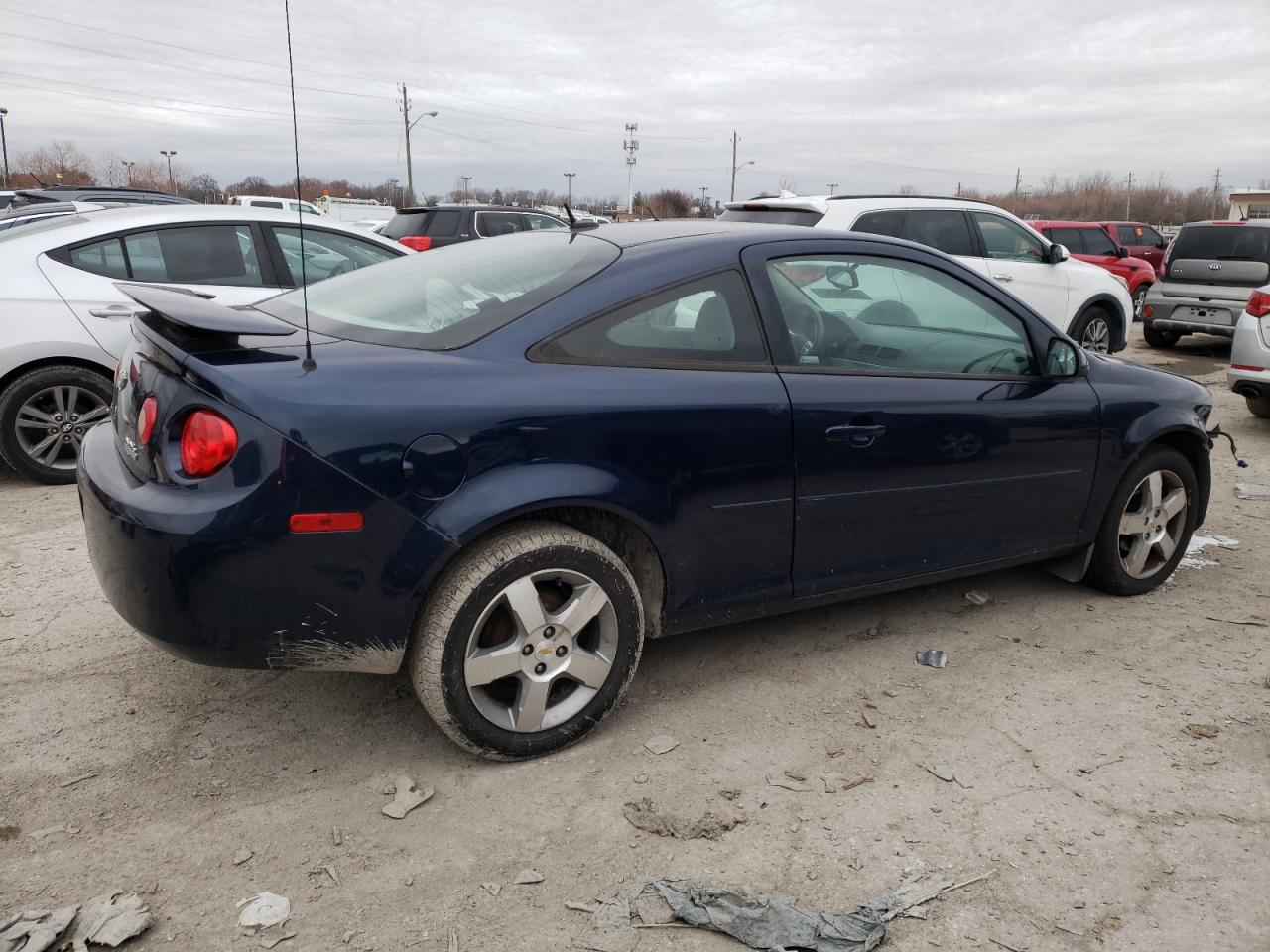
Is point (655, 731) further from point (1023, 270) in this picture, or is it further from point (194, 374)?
point (1023, 270)

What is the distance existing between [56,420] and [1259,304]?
8801 millimetres

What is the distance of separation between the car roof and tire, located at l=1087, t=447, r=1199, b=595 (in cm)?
497

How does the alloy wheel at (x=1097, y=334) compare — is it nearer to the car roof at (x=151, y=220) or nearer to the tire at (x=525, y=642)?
the car roof at (x=151, y=220)

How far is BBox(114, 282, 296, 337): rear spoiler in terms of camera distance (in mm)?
2658

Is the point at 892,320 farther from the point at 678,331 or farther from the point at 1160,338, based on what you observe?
the point at 1160,338

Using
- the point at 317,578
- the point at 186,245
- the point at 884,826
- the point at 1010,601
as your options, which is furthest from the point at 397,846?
the point at 186,245

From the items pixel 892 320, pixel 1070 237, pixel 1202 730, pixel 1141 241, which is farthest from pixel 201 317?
pixel 1141 241

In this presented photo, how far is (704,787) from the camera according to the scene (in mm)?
2904

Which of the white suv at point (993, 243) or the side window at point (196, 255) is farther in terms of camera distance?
the white suv at point (993, 243)

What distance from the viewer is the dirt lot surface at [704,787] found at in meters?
2.40

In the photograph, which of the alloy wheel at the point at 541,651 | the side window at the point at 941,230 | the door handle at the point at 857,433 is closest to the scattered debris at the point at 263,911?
the alloy wheel at the point at 541,651

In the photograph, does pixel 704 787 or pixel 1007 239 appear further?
pixel 1007 239

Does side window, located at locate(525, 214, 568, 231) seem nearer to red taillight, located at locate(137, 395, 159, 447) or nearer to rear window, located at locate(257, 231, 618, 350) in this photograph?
rear window, located at locate(257, 231, 618, 350)

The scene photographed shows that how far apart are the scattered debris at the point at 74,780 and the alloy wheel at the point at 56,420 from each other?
11.3ft
